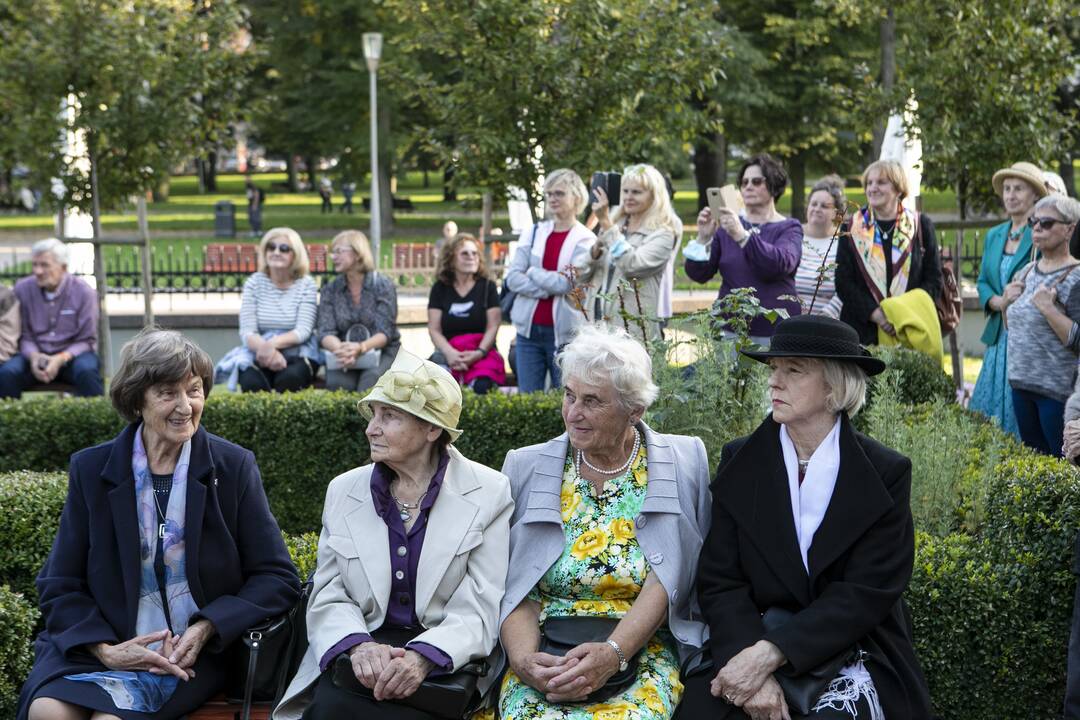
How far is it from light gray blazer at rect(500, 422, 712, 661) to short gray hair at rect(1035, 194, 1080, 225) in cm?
347

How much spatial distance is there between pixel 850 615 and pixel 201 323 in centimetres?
1300

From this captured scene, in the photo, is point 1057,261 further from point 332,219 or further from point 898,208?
point 332,219

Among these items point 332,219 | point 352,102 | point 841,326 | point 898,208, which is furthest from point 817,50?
point 841,326

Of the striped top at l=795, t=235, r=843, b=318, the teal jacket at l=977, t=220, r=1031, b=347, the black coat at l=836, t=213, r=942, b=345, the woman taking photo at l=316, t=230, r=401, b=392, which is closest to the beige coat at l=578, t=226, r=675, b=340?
the striped top at l=795, t=235, r=843, b=318

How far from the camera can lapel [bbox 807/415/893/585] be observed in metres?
4.23

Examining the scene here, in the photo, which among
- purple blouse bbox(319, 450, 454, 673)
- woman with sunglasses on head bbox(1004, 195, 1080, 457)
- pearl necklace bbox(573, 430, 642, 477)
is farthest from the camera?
woman with sunglasses on head bbox(1004, 195, 1080, 457)

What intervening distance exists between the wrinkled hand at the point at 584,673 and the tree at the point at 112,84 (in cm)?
990

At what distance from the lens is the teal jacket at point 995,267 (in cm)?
809

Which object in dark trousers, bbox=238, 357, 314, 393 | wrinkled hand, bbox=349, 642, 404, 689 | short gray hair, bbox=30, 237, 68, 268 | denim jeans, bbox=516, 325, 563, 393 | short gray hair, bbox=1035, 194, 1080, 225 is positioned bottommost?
wrinkled hand, bbox=349, 642, 404, 689

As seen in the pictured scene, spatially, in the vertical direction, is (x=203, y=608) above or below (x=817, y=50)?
below

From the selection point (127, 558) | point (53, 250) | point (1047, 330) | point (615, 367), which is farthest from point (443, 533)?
point (53, 250)

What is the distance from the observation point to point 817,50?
93.5 feet

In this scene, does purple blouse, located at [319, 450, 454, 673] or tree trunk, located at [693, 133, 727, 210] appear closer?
purple blouse, located at [319, 450, 454, 673]

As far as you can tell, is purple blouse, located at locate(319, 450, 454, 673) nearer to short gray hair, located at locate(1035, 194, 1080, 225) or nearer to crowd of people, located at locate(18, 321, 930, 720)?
crowd of people, located at locate(18, 321, 930, 720)
